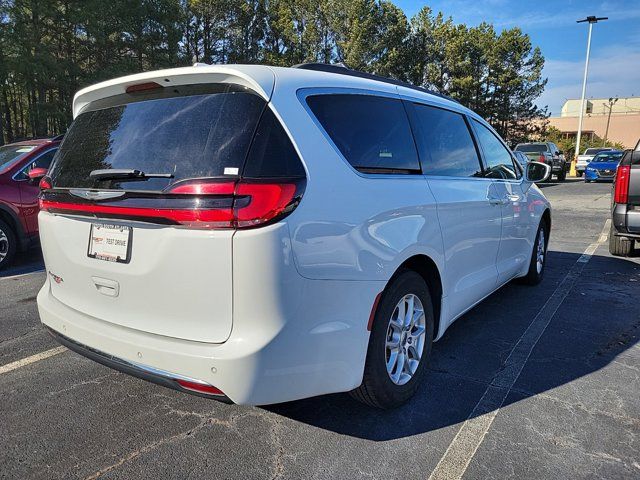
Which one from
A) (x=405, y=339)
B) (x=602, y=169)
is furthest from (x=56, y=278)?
(x=602, y=169)

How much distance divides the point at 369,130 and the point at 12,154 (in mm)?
6219

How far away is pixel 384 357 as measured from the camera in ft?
8.56

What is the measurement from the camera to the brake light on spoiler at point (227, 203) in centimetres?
200

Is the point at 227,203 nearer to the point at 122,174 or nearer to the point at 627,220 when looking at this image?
the point at 122,174

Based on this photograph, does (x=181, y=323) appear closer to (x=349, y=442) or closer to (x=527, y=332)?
(x=349, y=442)

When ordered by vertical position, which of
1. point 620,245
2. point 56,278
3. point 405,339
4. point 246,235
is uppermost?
point 246,235

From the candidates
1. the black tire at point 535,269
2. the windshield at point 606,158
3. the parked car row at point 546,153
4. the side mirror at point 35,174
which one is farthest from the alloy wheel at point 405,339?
the windshield at point 606,158

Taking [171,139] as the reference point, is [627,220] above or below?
below

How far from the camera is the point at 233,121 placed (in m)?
2.14

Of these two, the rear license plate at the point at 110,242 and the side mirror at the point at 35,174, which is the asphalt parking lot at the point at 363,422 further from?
the side mirror at the point at 35,174

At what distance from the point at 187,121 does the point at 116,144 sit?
0.49m

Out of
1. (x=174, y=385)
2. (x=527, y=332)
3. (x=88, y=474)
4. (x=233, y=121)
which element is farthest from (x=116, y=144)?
(x=527, y=332)

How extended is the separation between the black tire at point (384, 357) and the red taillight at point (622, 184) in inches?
187

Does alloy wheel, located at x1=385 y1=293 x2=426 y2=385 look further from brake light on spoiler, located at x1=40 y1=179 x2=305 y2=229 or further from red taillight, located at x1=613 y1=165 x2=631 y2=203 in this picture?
red taillight, located at x1=613 y1=165 x2=631 y2=203
